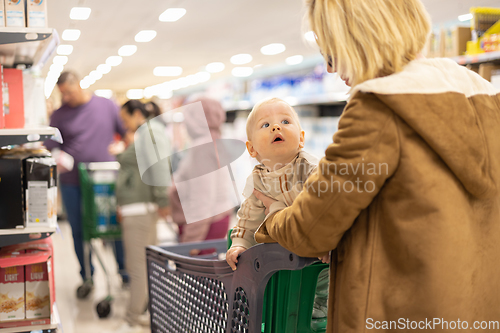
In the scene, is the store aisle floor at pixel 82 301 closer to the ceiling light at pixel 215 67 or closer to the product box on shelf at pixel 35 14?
the product box on shelf at pixel 35 14

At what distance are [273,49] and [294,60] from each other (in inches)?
50.0

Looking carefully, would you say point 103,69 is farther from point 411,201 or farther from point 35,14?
point 411,201

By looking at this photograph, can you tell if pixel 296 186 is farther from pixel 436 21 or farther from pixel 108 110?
pixel 436 21

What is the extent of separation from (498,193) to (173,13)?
19.9 feet

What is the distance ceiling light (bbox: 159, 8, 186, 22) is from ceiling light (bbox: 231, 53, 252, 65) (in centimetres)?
313

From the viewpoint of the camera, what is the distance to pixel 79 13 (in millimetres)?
6281

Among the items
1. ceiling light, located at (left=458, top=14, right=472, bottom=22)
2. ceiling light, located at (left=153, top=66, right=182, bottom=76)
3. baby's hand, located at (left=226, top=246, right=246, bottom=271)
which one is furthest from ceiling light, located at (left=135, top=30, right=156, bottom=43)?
baby's hand, located at (left=226, top=246, right=246, bottom=271)

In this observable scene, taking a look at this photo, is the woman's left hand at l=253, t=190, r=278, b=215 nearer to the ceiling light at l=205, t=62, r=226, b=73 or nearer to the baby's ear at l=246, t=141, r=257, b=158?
the baby's ear at l=246, t=141, r=257, b=158

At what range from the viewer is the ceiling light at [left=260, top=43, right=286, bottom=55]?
28.2 feet

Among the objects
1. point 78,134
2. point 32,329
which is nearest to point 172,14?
Result: point 78,134

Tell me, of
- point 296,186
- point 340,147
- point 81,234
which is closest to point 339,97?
point 81,234

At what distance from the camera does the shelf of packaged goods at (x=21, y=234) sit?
2.11 metres

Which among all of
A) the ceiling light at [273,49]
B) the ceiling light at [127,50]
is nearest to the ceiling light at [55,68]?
the ceiling light at [127,50]

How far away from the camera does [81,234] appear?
3939 millimetres
